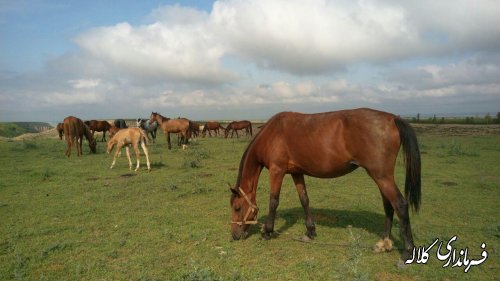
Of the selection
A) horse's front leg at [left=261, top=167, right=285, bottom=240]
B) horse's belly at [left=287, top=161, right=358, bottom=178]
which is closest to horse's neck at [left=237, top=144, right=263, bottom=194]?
horse's front leg at [left=261, top=167, right=285, bottom=240]

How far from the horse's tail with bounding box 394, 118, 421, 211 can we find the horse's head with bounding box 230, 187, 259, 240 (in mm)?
2700

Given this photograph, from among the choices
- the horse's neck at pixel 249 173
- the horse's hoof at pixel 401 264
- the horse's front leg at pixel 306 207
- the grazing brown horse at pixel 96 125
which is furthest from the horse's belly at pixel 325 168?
the grazing brown horse at pixel 96 125

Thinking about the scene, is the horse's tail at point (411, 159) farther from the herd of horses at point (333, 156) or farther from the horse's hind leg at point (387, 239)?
the horse's hind leg at point (387, 239)

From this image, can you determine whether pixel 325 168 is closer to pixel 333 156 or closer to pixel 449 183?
pixel 333 156

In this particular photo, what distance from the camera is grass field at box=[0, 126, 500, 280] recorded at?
480 cm

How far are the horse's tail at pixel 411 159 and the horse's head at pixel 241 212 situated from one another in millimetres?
2700

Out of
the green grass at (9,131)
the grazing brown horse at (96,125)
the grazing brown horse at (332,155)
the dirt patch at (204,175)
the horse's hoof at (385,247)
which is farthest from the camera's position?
the green grass at (9,131)

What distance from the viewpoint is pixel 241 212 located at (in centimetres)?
607

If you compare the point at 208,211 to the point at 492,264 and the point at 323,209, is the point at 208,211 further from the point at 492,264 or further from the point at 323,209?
the point at 492,264

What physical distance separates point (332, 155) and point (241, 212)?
203 centimetres

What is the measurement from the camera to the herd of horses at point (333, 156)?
4.93 metres

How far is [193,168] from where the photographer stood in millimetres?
14258

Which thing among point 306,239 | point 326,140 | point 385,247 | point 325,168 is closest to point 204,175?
point 306,239

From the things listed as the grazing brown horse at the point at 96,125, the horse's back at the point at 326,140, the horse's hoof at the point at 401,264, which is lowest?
the horse's hoof at the point at 401,264
